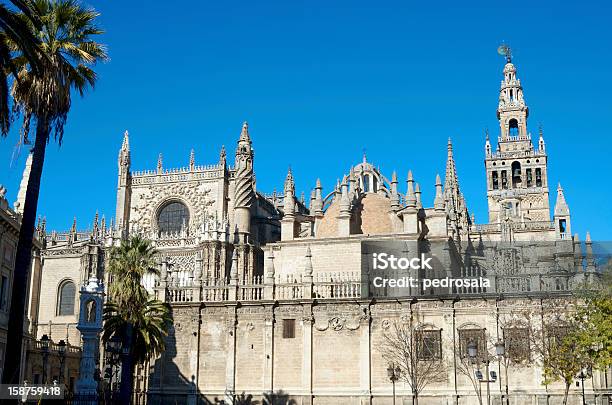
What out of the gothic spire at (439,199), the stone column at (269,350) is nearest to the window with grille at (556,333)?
the gothic spire at (439,199)

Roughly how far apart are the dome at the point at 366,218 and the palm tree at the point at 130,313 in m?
12.4

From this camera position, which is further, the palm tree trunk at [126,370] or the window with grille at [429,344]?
the window with grille at [429,344]

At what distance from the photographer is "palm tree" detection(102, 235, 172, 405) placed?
Result: 1250 inches

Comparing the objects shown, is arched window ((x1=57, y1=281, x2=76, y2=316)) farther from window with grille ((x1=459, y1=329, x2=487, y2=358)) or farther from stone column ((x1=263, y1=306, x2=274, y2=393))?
window with grille ((x1=459, y1=329, x2=487, y2=358))

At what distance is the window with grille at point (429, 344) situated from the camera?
34.8 meters

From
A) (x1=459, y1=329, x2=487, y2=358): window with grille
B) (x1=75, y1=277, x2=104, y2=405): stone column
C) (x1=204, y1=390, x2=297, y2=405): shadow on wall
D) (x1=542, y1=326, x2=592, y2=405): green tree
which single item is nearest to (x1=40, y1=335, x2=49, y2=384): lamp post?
(x1=204, y1=390, x2=297, y2=405): shadow on wall

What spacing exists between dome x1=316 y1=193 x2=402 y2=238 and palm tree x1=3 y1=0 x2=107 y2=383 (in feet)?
73.1

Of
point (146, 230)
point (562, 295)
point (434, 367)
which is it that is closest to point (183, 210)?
point (146, 230)

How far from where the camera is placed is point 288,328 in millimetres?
37438

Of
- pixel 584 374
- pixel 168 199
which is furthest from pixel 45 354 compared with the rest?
pixel 584 374

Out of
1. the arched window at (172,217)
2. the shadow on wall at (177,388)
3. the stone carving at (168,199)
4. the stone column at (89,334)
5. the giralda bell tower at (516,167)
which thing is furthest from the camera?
the giralda bell tower at (516,167)

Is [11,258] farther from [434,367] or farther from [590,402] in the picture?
[590,402]

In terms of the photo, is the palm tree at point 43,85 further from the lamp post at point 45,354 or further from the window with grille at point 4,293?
the lamp post at point 45,354

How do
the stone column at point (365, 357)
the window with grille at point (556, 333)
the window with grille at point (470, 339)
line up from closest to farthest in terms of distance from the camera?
the window with grille at point (556, 333) → the window with grille at point (470, 339) → the stone column at point (365, 357)
